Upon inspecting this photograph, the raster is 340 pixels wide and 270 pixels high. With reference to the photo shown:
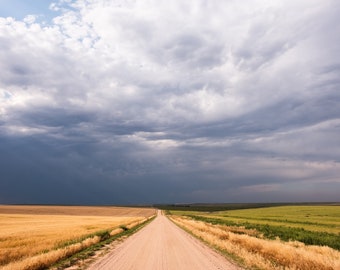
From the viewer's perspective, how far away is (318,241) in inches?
1049

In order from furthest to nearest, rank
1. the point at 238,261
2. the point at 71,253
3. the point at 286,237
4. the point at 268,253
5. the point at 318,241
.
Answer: the point at 286,237
the point at 318,241
the point at 71,253
the point at 268,253
the point at 238,261

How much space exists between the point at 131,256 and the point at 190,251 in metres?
3.79

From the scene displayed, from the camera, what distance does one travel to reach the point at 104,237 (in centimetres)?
3134

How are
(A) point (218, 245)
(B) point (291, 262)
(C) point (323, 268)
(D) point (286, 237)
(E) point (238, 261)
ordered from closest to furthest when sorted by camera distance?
(C) point (323, 268), (B) point (291, 262), (E) point (238, 261), (A) point (218, 245), (D) point (286, 237)

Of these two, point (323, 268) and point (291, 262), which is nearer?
point (323, 268)

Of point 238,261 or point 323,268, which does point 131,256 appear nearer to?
point 238,261

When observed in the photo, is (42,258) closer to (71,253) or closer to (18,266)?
(18,266)

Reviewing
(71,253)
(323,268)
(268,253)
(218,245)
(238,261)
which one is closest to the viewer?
(323,268)

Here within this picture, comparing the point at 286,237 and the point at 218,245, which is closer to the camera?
the point at 218,245

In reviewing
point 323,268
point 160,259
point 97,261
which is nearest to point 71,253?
point 97,261

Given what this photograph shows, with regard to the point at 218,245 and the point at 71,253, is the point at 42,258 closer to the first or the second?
the point at 71,253

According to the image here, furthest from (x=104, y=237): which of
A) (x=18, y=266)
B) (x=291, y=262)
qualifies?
(x=291, y=262)

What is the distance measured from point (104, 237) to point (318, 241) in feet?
60.8

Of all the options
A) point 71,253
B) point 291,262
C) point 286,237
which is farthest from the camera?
point 286,237
